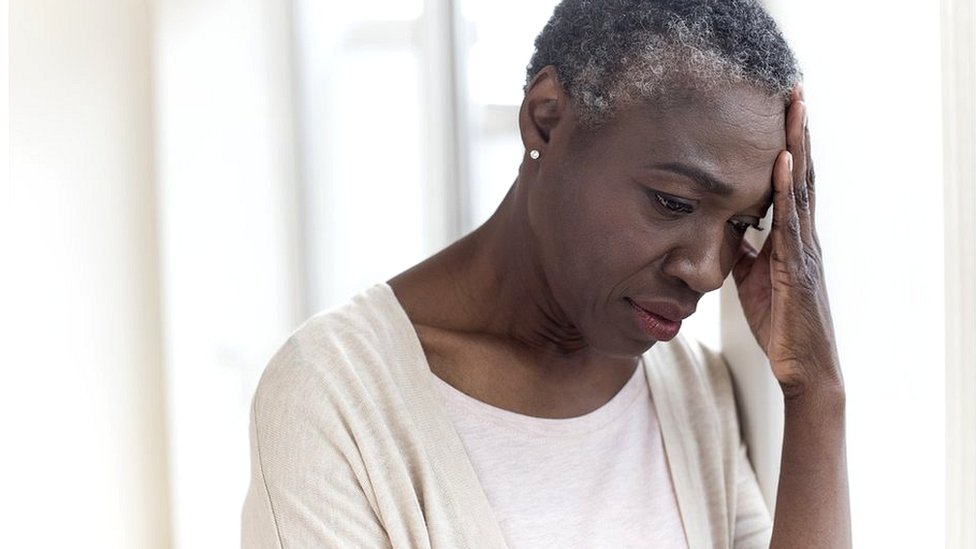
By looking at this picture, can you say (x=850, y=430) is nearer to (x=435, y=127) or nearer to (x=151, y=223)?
(x=435, y=127)

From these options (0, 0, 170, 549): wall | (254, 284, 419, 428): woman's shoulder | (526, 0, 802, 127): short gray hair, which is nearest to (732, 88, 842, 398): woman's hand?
(526, 0, 802, 127): short gray hair

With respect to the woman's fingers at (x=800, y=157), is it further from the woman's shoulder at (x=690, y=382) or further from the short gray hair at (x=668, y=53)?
the woman's shoulder at (x=690, y=382)

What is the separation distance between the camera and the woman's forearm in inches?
41.6

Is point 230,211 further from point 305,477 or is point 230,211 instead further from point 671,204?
point 671,204

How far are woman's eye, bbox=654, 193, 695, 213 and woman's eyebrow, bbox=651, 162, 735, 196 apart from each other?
0.02m

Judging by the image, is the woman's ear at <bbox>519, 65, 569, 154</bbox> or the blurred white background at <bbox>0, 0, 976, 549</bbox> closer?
the woman's ear at <bbox>519, 65, 569, 154</bbox>

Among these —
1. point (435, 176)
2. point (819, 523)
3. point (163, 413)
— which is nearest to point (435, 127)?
point (435, 176)

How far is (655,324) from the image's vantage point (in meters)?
0.99

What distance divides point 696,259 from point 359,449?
1.12 ft

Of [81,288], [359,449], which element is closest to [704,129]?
[359,449]

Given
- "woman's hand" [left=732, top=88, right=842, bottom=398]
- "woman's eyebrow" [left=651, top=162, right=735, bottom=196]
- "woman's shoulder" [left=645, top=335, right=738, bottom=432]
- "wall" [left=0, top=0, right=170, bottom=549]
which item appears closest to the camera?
"woman's eyebrow" [left=651, top=162, right=735, bottom=196]

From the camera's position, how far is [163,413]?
1821 mm

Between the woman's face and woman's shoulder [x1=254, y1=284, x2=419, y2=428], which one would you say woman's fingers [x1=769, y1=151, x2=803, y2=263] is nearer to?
the woman's face

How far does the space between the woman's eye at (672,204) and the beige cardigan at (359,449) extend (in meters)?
0.28
